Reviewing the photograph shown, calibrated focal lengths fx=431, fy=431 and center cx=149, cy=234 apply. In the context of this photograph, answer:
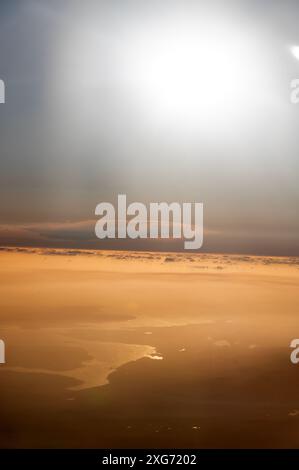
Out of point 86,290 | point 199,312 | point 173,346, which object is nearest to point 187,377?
Result: point 173,346

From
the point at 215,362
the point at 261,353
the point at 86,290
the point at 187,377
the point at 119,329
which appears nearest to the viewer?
the point at 187,377

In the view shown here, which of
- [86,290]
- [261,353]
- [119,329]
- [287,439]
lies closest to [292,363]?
[261,353]

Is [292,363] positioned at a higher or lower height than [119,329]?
lower

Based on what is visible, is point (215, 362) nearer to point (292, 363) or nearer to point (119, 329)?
point (292, 363)

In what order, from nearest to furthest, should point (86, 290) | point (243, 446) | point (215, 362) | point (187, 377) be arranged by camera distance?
point (243, 446), point (187, 377), point (215, 362), point (86, 290)

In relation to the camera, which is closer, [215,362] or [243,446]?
[243,446]

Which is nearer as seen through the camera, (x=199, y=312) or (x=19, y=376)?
(x=19, y=376)

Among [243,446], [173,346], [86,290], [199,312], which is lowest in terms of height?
[243,446]

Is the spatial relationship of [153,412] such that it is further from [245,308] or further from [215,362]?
[245,308]

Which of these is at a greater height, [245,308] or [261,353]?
[245,308]
